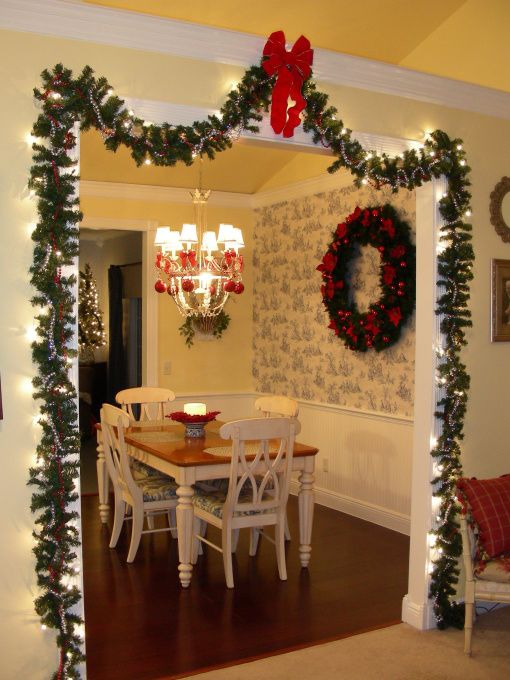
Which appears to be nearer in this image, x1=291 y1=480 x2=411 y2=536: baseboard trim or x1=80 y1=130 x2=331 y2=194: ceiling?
x1=291 y1=480 x2=411 y2=536: baseboard trim

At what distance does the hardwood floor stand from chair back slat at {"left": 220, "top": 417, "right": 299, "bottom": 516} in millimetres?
502

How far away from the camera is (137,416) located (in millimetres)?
8094

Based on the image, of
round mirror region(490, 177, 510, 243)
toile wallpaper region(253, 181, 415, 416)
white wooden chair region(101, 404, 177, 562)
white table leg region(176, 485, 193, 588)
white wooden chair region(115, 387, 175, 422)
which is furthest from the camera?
white wooden chair region(115, 387, 175, 422)

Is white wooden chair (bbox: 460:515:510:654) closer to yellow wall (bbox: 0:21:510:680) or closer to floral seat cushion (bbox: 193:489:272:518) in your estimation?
floral seat cushion (bbox: 193:489:272:518)

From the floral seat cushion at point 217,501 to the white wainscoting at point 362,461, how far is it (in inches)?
52.7

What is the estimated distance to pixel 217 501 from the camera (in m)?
4.59

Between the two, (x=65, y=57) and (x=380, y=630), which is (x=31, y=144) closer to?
(x=65, y=57)

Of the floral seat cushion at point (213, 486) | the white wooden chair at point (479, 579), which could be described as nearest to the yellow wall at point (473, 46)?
the white wooden chair at point (479, 579)

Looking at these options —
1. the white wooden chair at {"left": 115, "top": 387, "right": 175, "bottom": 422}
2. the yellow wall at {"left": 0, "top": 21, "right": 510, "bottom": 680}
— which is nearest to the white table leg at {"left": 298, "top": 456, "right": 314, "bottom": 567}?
the white wooden chair at {"left": 115, "top": 387, "right": 175, "bottom": 422}

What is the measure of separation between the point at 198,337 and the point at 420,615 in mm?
3808

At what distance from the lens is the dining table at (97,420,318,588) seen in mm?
4434

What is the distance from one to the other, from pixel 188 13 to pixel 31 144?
2.15 metres

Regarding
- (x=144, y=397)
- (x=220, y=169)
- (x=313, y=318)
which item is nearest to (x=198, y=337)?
(x=313, y=318)

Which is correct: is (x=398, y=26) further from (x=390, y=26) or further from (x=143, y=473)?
(x=143, y=473)
